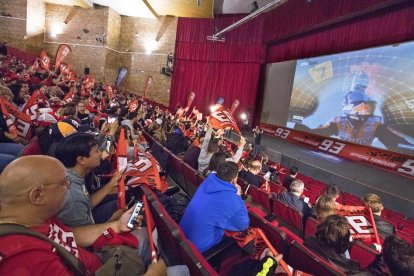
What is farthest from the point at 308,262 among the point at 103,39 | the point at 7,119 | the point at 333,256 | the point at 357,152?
the point at 103,39

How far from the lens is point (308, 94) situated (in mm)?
11273

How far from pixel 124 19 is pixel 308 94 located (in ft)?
39.1

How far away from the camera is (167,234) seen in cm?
197

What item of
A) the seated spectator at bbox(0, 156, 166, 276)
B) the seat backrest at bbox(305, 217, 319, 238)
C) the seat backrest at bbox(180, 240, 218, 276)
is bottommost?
the seat backrest at bbox(305, 217, 319, 238)

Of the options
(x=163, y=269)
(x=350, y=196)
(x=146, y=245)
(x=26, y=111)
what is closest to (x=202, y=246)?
(x=146, y=245)

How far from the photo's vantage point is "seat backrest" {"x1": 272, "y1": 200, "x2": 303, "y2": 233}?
136 inches

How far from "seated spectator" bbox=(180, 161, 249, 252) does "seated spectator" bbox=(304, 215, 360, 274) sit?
0.58 m

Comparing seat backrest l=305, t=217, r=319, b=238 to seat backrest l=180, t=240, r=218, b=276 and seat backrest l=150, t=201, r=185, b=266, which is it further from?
seat backrest l=180, t=240, r=218, b=276

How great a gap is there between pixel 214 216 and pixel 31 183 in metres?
1.46

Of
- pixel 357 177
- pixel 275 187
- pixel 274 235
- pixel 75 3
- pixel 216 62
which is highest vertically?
pixel 75 3

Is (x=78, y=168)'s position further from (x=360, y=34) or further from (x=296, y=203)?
(x=360, y=34)

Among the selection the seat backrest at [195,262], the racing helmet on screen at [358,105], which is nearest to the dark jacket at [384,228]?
the seat backrest at [195,262]

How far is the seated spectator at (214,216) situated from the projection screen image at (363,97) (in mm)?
7337

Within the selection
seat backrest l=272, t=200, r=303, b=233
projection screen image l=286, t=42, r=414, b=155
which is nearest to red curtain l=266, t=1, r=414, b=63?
projection screen image l=286, t=42, r=414, b=155
